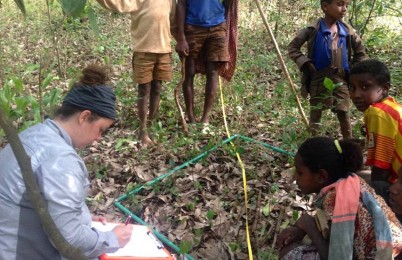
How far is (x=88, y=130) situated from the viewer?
2.05m

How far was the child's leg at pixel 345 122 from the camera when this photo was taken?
3.73 m

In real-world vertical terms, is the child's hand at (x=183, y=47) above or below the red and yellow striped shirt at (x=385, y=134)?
above

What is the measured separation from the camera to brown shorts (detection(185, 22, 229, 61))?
414cm

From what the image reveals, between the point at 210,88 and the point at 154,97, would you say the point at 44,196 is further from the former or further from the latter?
the point at 210,88

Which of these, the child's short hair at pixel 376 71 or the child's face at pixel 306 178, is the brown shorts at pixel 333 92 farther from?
the child's face at pixel 306 178

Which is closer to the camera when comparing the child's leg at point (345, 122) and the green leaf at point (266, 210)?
the green leaf at point (266, 210)

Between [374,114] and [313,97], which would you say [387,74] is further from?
[313,97]

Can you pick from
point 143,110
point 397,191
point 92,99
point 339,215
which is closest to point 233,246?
point 339,215

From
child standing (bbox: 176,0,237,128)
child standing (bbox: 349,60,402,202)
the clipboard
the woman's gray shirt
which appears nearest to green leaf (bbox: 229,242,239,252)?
the clipboard

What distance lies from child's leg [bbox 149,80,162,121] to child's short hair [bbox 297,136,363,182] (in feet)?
6.86

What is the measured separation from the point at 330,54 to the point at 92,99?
2.19 metres

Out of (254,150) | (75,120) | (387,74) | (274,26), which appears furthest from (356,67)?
(274,26)

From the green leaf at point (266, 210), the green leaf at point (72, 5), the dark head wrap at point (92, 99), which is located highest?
the green leaf at point (72, 5)

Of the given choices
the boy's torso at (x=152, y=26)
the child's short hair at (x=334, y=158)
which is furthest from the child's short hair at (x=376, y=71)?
the boy's torso at (x=152, y=26)
